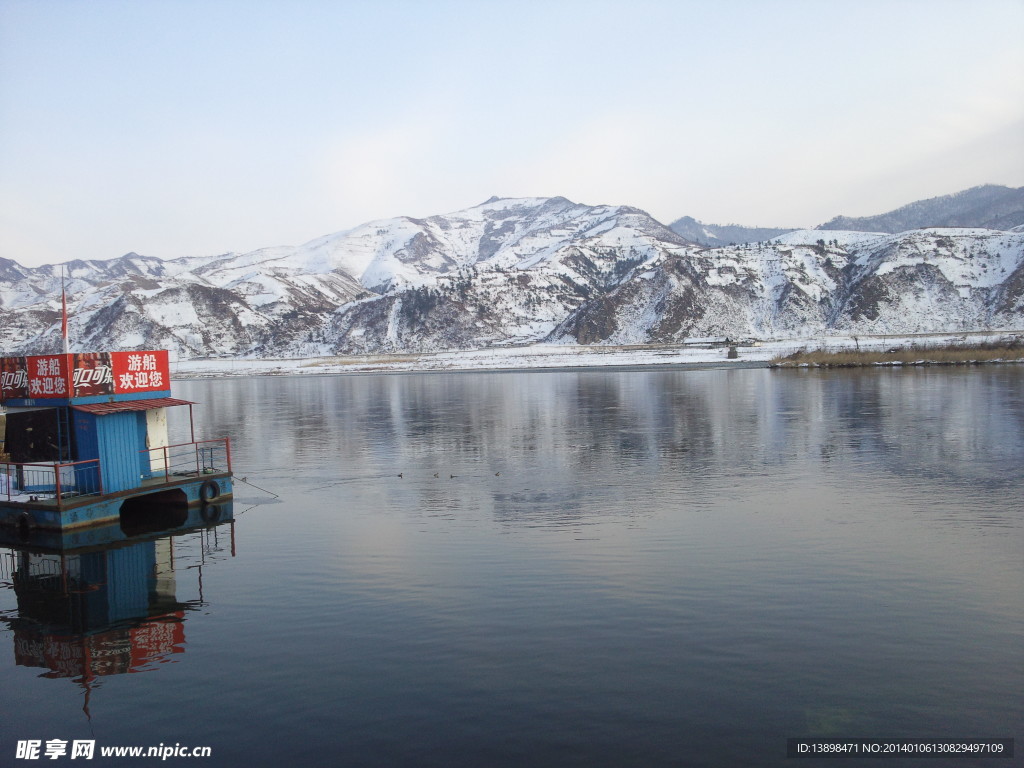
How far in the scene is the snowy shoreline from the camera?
135m

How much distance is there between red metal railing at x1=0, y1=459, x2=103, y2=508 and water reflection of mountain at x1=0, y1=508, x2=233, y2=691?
223cm

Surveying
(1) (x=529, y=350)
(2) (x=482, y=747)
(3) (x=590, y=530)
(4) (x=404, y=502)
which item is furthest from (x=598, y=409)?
(1) (x=529, y=350)

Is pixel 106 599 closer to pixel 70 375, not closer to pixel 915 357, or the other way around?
pixel 70 375

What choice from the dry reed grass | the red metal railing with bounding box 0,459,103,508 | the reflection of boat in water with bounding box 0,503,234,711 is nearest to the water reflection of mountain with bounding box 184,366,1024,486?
the red metal railing with bounding box 0,459,103,508

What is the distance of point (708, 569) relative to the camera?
1897cm

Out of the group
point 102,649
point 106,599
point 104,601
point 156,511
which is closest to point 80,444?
point 156,511

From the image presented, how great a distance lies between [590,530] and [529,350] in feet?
538

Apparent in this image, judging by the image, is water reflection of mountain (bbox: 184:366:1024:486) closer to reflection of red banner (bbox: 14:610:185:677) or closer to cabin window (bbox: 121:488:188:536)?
cabin window (bbox: 121:488:188:536)

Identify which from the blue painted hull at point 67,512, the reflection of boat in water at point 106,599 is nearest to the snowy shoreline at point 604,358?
the blue painted hull at point 67,512

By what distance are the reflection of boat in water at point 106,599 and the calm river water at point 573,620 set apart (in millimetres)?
150

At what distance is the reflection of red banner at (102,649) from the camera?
1485cm

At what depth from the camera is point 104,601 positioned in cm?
1906

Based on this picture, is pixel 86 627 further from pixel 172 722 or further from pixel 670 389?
pixel 670 389

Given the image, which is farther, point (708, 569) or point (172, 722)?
point (708, 569)
